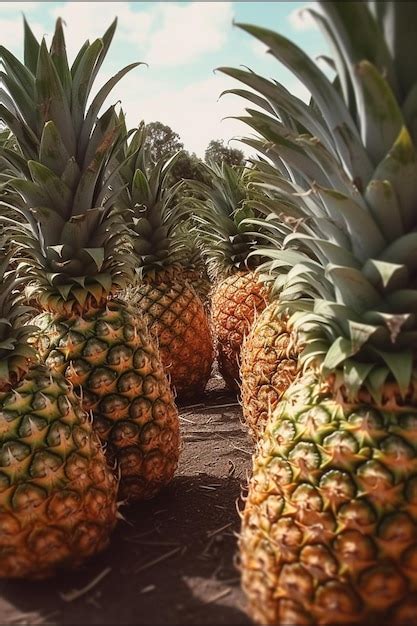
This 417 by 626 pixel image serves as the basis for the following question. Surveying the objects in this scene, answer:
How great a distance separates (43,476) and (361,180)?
1672 mm

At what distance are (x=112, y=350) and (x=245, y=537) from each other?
1292 millimetres

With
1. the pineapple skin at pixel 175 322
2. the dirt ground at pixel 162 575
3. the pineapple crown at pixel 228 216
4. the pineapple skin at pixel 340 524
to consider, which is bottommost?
the dirt ground at pixel 162 575

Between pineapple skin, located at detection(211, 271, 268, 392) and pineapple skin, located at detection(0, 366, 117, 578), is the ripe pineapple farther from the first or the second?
pineapple skin, located at detection(211, 271, 268, 392)

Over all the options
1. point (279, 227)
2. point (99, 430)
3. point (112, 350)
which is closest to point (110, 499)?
point (99, 430)

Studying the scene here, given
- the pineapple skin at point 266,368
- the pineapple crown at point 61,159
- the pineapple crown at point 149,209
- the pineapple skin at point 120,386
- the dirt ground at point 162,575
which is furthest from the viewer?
the pineapple crown at point 149,209

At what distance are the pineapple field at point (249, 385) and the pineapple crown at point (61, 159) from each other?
0.04ft

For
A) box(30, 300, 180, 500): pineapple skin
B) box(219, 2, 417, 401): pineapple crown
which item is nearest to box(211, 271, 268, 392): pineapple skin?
box(30, 300, 180, 500): pineapple skin

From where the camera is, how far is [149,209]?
4.57 metres

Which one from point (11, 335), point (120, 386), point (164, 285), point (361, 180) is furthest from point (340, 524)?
point (164, 285)

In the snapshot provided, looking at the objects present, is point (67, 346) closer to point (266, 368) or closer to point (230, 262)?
point (266, 368)

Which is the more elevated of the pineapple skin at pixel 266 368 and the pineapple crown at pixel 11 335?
the pineapple crown at pixel 11 335

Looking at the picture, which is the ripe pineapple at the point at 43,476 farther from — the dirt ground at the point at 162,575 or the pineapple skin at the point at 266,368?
the pineapple skin at the point at 266,368

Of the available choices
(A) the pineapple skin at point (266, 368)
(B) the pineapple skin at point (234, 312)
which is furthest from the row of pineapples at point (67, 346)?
(B) the pineapple skin at point (234, 312)

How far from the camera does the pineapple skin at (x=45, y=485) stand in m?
2.23
